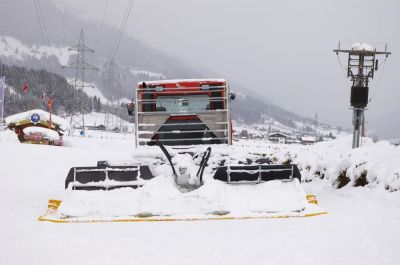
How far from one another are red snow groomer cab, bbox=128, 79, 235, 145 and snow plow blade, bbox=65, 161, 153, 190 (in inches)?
63.4

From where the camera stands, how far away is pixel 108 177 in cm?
916

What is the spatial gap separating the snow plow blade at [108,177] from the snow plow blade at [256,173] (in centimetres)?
158

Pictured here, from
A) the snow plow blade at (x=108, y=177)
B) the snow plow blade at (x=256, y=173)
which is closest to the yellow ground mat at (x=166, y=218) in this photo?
the snow plow blade at (x=108, y=177)

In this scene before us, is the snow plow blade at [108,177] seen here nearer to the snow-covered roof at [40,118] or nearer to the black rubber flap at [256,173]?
the black rubber flap at [256,173]

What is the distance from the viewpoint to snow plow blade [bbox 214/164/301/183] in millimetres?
9297

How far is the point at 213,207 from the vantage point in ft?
27.7

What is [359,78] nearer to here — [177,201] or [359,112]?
[359,112]

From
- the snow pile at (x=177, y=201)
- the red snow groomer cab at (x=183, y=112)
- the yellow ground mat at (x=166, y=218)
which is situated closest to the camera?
the yellow ground mat at (x=166, y=218)

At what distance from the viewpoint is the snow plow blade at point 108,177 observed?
9.05 meters

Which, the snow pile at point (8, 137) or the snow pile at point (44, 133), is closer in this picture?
the snow pile at point (8, 137)

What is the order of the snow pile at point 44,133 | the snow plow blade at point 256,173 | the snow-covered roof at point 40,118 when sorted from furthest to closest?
the snow-covered roof at point 40,118 → the snow pile at point 44,133 → the snow plow blade at point 256,173

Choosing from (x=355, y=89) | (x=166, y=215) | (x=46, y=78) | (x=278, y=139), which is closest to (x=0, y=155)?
(x=166, y=215)

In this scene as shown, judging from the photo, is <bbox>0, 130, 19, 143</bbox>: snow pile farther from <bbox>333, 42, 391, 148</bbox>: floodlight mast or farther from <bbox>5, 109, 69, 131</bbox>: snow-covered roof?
<bbox>333, 42, 391, 148</bbox>: floodlight mast

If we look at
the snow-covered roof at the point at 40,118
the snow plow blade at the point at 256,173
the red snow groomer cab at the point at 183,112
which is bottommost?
the snow-covered roof at the point at 40,118
